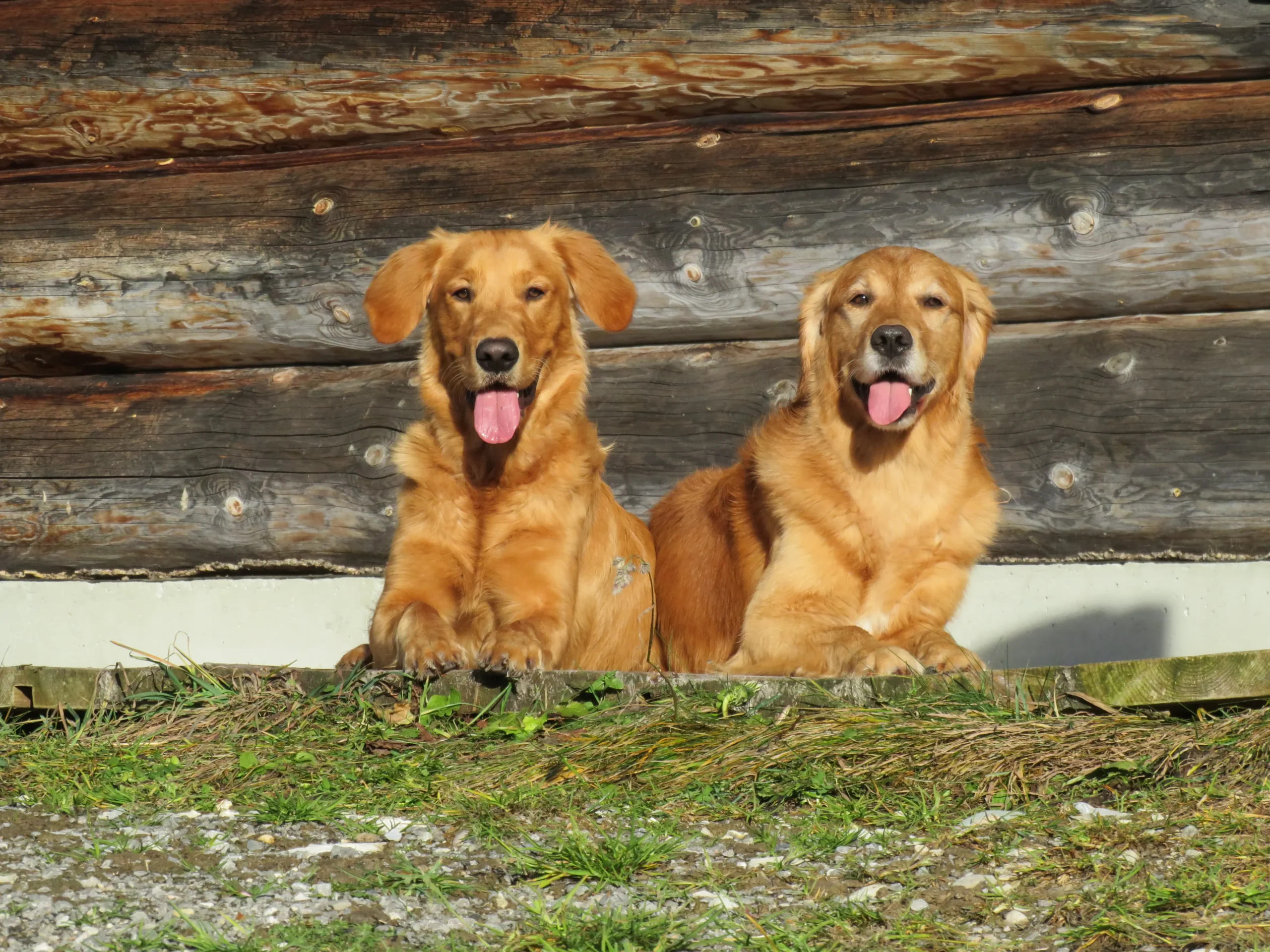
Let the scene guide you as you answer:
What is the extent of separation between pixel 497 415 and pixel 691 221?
1525 mm

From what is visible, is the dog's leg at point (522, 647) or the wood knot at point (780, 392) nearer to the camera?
the dog's leg at point (522, 647)

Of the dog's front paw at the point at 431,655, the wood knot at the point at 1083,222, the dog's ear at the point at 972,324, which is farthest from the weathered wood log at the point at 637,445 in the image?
the dog's front paw at the point at 431,655

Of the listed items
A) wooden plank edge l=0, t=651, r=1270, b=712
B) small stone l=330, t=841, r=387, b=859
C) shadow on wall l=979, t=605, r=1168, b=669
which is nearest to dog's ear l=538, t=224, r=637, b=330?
wooden plank edge l=0, t=651, r=1270, b=712

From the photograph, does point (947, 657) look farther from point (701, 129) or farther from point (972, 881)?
point (701, 129)

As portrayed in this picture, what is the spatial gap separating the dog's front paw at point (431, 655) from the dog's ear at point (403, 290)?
3.64 ft

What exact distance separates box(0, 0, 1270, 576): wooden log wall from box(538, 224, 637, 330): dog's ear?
0.84 m

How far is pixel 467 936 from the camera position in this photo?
A: 2.10m

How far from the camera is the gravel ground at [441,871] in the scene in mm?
2141

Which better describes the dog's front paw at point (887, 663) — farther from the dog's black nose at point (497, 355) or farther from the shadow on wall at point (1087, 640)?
the shadow on wall at point (1087, 640)

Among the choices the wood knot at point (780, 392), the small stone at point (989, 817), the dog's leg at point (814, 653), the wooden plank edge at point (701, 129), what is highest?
the wooden plank edge at point (701, 129)

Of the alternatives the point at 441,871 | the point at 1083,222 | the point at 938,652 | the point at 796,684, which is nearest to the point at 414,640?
the point at 796,684

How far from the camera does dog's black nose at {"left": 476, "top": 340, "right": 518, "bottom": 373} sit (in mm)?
3971

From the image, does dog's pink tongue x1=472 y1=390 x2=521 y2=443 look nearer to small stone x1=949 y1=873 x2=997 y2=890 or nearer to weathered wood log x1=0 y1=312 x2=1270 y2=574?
weathered wood log x1=0 y1=312 x2=1270 y2=574

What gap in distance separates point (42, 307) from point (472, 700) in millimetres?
3322
